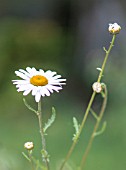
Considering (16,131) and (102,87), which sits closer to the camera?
(102,87)

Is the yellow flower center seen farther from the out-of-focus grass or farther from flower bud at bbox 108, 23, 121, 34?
the out-of-focus grass

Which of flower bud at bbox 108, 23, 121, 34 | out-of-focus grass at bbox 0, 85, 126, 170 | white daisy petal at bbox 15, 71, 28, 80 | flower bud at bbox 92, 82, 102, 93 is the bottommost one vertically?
out-of-focus grass at bbox 0, 85, 126, 170

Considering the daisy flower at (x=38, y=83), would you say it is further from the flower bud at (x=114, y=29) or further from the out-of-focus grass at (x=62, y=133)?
the out-of-focus grass at (x=62, y=133)

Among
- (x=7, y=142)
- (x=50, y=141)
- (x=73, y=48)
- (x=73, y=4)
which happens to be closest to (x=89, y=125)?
(x=50, y=141)

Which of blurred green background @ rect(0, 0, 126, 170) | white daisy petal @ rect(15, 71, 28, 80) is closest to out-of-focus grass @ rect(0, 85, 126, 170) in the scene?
blurred green background @ rect(0, 0, 126, 170)

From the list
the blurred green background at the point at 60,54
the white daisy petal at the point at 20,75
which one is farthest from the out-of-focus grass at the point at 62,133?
the white daisy petal at the point at 20,75

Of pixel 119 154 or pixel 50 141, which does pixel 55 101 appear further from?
pixel 119 154
